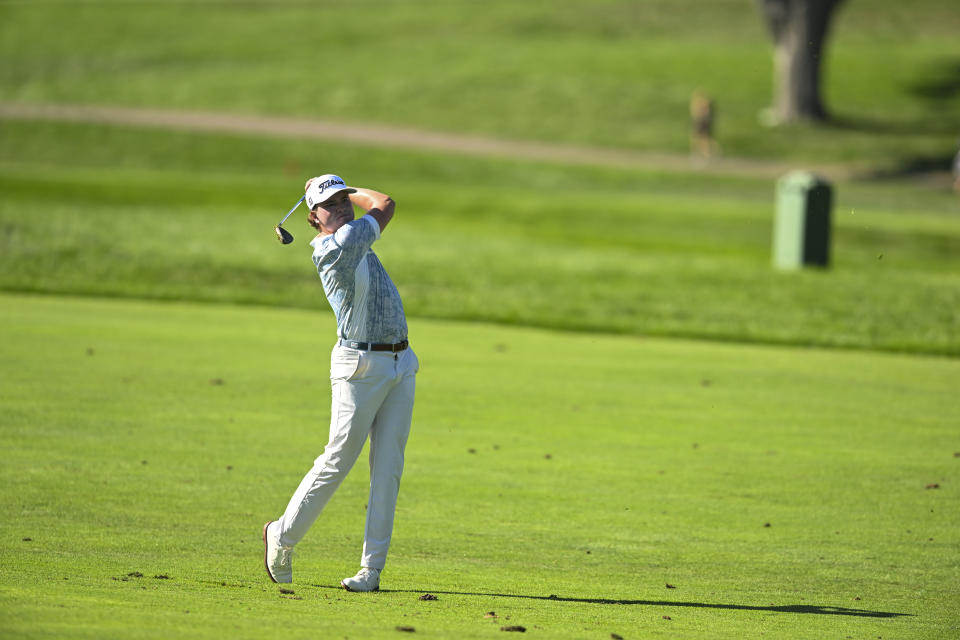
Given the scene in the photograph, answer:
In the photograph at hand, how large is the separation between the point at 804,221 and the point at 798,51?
2257 cm

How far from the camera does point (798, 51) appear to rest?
137 ft

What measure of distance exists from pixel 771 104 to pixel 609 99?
5.91 m

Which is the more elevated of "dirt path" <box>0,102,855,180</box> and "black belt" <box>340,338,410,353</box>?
"black belt" <box>340,338,410,353</box>

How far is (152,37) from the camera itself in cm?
5725

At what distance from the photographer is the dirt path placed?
38.7m

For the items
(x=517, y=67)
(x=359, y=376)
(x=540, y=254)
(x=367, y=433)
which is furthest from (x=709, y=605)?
(x=517, y=67)

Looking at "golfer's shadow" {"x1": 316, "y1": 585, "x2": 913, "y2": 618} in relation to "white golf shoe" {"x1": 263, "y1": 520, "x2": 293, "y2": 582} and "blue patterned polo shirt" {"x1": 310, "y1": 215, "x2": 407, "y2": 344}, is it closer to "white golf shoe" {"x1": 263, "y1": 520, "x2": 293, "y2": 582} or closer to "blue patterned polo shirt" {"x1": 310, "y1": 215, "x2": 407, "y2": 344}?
"white golf shoe" {"x1": 263, "y1": 520, "x2": 293, "y2": 582}

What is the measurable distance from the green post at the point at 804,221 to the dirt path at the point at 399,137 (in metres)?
16.2

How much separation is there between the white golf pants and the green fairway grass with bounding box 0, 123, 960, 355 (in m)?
9.93

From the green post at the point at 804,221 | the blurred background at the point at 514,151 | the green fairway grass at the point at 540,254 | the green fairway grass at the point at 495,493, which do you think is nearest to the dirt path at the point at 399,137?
the blurred background at the point at 514,151

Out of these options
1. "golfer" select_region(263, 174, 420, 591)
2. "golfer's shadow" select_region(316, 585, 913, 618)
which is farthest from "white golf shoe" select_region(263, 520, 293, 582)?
"golfer's shadow" select_region(316, 585, 913, 618)

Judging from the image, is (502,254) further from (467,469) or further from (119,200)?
(467,469)

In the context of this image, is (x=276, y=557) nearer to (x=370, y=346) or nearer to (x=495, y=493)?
(x=370, y=346)

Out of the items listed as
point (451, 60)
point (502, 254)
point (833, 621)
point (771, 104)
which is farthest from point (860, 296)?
point (451, 60)
